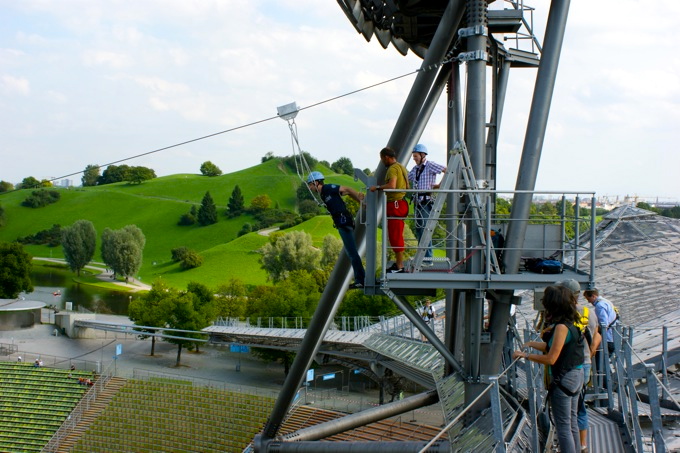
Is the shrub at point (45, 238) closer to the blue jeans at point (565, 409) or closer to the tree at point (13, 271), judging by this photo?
the tree at point (13, 271)

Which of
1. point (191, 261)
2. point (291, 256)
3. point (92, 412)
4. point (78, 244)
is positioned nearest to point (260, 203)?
point (191, 261)

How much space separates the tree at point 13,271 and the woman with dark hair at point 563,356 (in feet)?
238

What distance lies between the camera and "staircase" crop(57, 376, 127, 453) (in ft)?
117

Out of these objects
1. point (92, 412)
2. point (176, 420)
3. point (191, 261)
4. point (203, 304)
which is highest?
point (191, 261)

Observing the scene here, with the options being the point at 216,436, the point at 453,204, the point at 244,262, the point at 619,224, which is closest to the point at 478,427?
the point at 453,204

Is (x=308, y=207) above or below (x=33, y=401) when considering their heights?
above

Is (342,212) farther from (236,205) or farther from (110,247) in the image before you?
(236,205)

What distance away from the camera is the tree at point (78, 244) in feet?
315

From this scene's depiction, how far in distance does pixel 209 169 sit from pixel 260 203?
152 ft

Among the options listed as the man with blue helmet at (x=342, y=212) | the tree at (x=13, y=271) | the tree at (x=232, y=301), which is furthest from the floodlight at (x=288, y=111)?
the tree at (x=13, y=271)

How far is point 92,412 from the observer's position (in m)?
38.6

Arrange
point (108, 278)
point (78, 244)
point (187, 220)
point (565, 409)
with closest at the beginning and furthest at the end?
point (565, 409), point (78, 244), point (108, 278), point (187, 220)

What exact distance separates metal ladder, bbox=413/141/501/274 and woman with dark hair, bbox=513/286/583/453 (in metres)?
2.15

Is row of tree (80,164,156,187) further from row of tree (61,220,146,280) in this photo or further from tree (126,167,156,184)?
row of tree (61,220,146,280)
